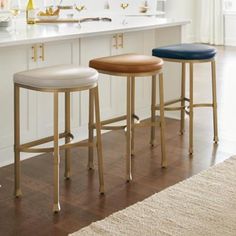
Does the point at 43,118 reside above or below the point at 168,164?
above

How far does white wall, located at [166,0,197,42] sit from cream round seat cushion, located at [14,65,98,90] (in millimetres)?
7063

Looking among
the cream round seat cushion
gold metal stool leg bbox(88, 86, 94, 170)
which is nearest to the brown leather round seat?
gold metal stool leg bbox(88, 86, 94, 170)

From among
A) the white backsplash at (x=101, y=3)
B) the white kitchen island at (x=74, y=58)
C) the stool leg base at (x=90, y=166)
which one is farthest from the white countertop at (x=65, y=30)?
the white backsplash at (x=101, y=3)

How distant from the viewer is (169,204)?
3.01 metres

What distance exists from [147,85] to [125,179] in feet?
5.14

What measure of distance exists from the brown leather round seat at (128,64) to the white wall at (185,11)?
6.55 metres

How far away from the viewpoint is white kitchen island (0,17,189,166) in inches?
140

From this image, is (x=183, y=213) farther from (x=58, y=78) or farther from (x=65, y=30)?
(x=65, y=30)

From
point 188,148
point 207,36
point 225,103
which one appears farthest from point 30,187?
point 207,36

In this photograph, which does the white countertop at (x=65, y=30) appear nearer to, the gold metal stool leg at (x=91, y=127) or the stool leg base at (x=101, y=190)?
the gold metal stool leg at (x=91, y=127)

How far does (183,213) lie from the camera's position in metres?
2.89

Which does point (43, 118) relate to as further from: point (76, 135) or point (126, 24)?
point (126, 24)

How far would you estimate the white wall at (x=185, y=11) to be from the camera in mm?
10086

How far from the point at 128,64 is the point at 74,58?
0.79 metres
